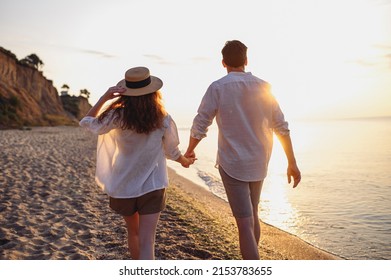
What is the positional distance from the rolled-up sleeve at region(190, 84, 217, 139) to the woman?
0.26 metres

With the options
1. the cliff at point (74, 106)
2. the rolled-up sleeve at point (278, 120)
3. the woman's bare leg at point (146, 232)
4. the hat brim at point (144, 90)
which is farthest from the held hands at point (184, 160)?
the cliff at point (74, 106)

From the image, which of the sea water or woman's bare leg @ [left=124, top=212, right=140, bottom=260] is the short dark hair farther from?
the sea water

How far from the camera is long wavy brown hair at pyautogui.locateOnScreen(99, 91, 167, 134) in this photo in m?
3.00

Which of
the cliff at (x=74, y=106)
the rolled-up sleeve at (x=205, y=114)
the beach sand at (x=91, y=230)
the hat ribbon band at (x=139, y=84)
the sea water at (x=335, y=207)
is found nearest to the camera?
the hat ribbon band at (x=139, y=84)

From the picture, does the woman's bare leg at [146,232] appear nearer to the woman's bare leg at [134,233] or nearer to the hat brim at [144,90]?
the woman's bare leg at [134,233]

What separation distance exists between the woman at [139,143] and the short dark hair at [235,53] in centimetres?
60

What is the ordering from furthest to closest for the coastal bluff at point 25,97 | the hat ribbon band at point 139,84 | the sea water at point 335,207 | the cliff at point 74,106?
the cliff at point 74,106
the coastal bluff at point 25,97
the sea water at point 335,207
the hat ribbon band at point 139,84

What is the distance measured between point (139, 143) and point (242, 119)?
2.64ft

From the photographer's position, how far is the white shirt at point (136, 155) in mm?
3072

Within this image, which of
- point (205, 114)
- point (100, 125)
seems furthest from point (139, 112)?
point (205, 114)

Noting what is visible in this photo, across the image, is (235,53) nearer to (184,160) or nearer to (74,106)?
(184,160)

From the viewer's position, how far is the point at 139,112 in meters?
3.00
